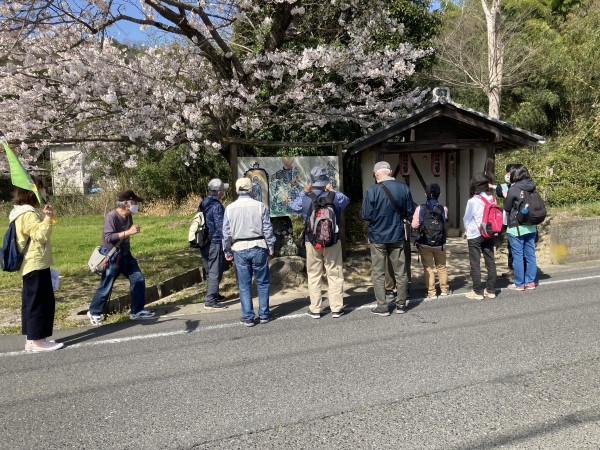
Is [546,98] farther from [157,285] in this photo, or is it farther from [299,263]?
[157,285]

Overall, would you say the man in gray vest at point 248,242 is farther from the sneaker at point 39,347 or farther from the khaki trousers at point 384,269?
the sneaker at point 39,347

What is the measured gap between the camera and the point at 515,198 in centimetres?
699

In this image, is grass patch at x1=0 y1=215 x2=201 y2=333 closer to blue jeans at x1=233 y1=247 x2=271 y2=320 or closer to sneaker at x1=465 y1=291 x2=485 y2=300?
blue jeans at x1=233 y1=247 x2=271 y2=320

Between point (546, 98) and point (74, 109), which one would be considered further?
point (546, 98)

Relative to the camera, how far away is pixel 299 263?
8398 mm

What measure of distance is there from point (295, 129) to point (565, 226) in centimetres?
631

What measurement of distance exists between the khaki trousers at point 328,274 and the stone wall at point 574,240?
18.6 feet

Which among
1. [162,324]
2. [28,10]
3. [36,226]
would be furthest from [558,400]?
[28,10]

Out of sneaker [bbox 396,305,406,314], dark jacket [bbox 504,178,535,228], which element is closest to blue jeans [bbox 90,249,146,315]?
sneaker [bbox 396,305,406,314]

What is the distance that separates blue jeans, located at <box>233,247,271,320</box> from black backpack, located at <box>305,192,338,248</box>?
602 millimetres

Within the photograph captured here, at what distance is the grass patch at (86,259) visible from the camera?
755 cm

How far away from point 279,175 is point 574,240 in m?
5.89

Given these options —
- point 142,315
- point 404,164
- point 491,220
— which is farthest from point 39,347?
point 404,164

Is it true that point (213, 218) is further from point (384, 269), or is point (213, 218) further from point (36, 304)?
point (36, 304)
